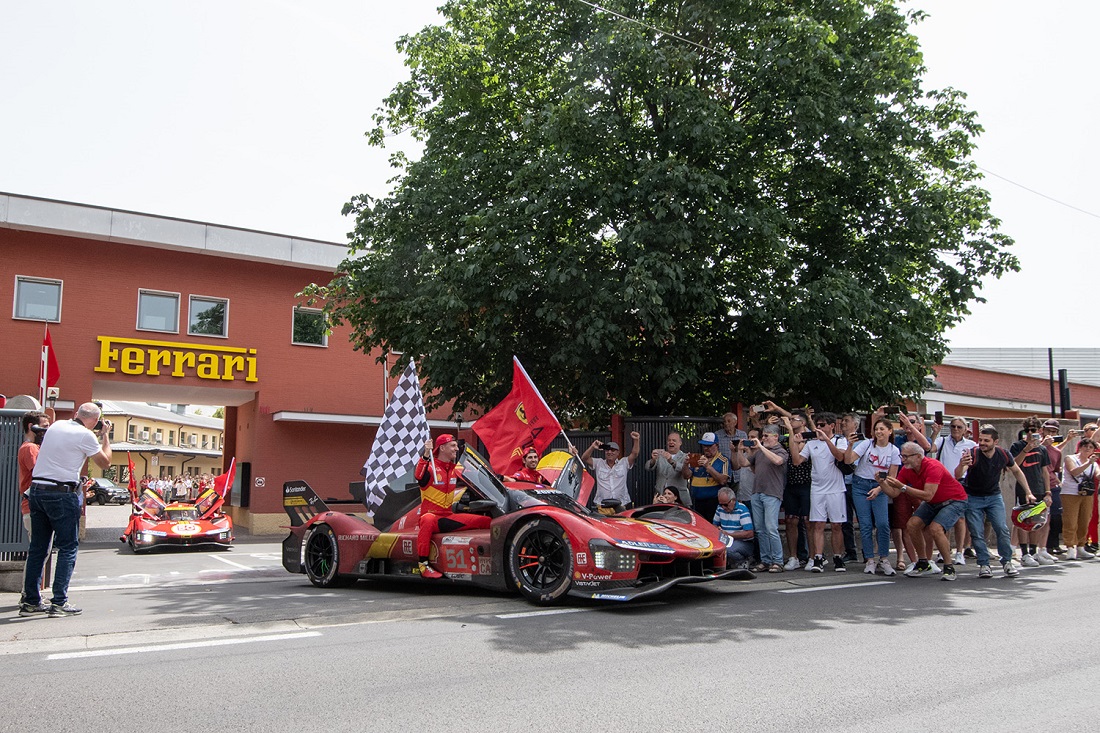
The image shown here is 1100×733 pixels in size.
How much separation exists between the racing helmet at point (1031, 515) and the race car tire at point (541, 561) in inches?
276

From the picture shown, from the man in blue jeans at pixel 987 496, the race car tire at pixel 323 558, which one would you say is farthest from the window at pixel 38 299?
the man in blue jeans at pixel 987 496

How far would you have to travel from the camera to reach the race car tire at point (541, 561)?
768 cm

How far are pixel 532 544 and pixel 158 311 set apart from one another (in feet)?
62.2

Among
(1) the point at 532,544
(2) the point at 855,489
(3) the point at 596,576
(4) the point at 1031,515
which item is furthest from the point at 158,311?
(4) the point at 1031,515

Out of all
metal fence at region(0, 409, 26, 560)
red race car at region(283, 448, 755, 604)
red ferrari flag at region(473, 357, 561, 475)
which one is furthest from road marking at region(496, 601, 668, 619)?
metal fence at region(0, 409, 26, 560)

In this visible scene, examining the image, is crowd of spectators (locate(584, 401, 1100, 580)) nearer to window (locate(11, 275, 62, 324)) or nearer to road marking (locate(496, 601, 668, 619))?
road marking (locate(496, 601, 668, 619))

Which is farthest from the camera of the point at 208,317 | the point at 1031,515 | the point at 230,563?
the point at 208,317

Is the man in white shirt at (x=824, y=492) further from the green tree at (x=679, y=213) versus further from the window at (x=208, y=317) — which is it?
the window at (x=208, y=317)

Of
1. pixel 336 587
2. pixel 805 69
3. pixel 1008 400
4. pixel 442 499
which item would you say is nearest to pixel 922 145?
pixel 805 69

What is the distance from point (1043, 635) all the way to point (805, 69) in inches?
365

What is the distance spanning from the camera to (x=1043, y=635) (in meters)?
6.37

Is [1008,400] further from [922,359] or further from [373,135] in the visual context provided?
[373,135]

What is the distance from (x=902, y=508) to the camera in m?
10.6

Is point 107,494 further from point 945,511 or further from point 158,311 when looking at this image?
point 945,511
